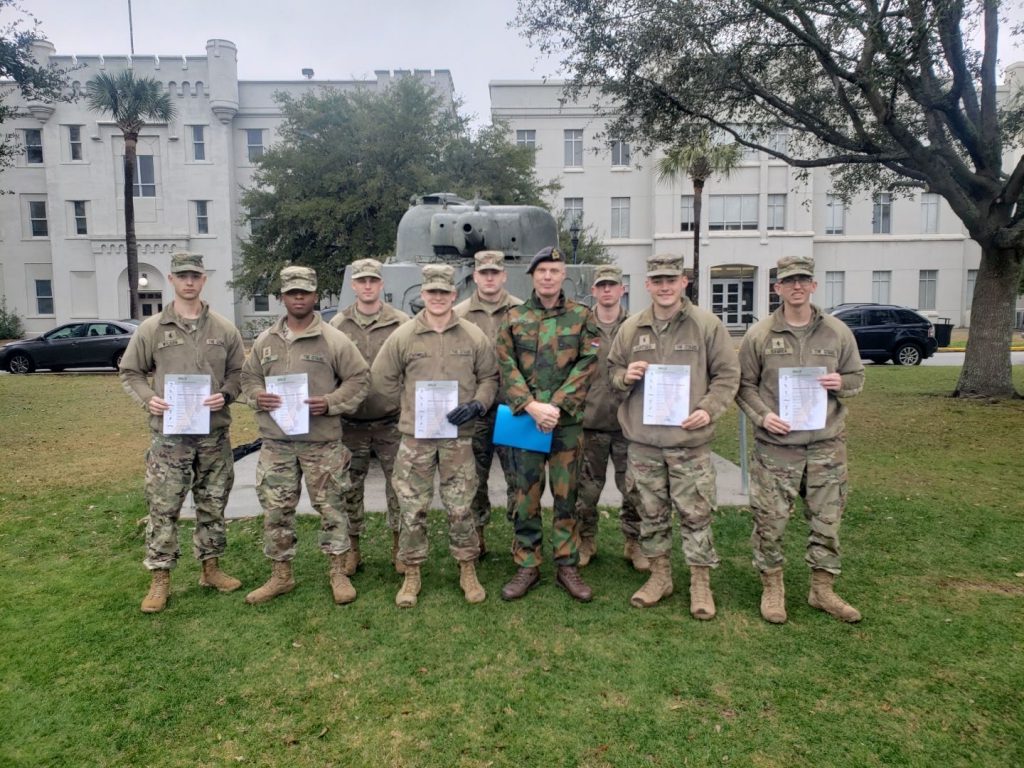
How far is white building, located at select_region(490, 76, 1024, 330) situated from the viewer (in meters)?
33.4

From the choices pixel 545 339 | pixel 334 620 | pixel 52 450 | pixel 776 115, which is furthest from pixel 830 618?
pixel 776 115

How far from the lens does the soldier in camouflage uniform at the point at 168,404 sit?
4672 mm

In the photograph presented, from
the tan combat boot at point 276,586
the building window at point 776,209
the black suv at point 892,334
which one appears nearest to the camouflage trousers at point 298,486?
the tan combat boot at point 276,586

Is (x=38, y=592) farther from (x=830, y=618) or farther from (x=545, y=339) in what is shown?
(x=830, y=618)

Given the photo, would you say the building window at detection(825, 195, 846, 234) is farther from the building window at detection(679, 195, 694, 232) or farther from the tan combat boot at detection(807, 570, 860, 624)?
the tan combat boot at detection(807, 570, 860, 624)

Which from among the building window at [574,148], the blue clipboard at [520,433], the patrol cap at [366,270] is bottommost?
the blue clipboard at [520,433]

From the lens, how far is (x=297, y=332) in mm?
4707

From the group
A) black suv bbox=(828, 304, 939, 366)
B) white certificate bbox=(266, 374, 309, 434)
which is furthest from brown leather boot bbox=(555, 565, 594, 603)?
black suv bbox=(828, 304, 939, 366)

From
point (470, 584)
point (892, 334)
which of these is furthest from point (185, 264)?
point (892, 334)

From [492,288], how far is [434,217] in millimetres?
3357

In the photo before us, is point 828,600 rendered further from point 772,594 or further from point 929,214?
point 929,214

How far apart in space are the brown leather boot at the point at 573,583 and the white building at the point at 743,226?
29031 millimetres

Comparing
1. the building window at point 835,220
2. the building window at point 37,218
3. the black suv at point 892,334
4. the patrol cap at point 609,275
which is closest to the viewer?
the patrol cap at point 609,275

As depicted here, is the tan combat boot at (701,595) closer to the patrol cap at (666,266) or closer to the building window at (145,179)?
the patrol cap at (666,266)
